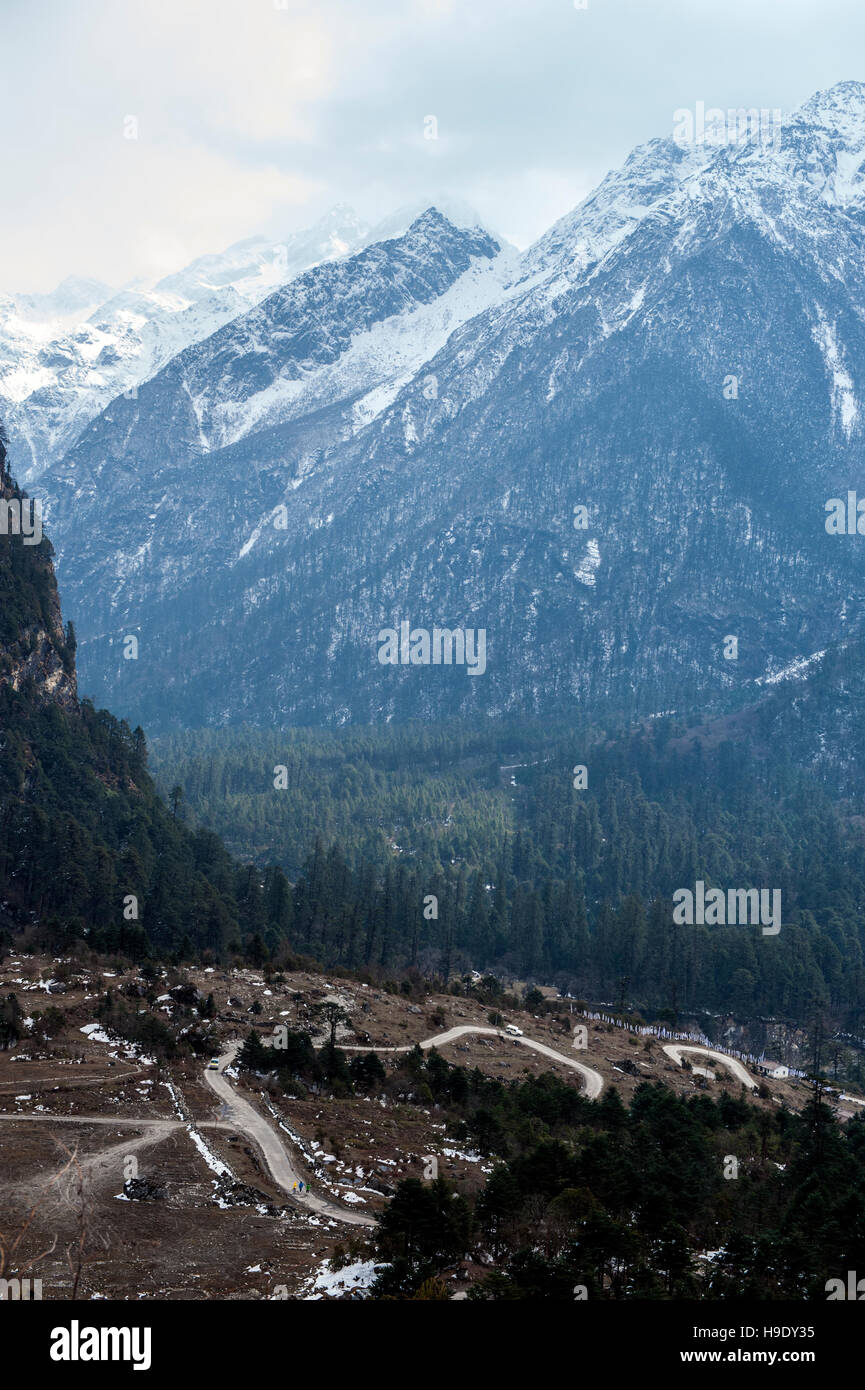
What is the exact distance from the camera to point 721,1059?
109m

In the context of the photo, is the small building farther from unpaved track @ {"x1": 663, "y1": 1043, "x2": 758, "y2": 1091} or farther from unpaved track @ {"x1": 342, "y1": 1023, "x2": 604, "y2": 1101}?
unpaved track @ {"x1": 342, "y1": 1023, "x2": 604, "y2": 1101}

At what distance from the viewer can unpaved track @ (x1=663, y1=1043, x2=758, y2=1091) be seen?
100062 mm

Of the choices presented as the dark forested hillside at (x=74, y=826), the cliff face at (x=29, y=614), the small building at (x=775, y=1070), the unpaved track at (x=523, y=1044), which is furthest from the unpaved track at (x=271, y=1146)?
the cliff face at (x=29, y=614)

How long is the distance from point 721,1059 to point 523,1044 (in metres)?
28.1

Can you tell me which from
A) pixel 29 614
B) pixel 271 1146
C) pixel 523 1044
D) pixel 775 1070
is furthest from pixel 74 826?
pixel 775 1070

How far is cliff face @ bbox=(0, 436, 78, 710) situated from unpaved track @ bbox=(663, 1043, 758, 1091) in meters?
90.1

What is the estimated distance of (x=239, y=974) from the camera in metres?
88.9

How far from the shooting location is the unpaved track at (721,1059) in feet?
328

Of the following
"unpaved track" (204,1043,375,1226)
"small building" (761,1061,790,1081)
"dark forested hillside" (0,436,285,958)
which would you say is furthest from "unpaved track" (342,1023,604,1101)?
"small building" (761,1061,790,1081)

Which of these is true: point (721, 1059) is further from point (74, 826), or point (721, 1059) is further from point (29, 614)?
point (29, 614)

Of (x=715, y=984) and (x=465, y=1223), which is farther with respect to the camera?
(x=715, y=984)

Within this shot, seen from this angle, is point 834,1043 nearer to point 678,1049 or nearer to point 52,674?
point 678,1049
